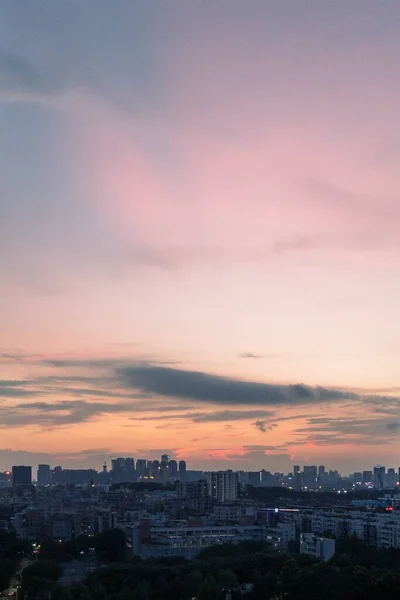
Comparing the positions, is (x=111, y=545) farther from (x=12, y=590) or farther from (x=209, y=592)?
(x=209, y=592)

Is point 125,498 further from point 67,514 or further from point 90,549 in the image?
point 90,549

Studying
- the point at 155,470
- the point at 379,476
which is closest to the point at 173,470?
the point at 155,470

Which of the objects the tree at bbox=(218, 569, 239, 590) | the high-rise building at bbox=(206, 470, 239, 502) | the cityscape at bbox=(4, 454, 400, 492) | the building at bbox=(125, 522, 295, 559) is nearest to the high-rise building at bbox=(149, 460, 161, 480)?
the cityscape at bbox=(4, 454, 400, 492)

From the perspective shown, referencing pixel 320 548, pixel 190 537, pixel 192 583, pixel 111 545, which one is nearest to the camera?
pixel 192 583

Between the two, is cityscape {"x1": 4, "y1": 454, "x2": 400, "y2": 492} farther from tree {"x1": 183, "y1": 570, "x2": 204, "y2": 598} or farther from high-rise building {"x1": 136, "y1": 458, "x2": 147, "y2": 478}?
tree {"x1": 183, "y1": 570, "x2": 204, "y2": 598}

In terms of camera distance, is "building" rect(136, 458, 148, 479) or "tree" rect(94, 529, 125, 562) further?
"building" rect(136, 458, 148, 479)

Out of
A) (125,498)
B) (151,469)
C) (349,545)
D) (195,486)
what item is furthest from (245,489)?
(349,545)

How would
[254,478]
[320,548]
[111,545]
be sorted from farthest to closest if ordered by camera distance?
[254,478] → [111,545] → [320,548]
